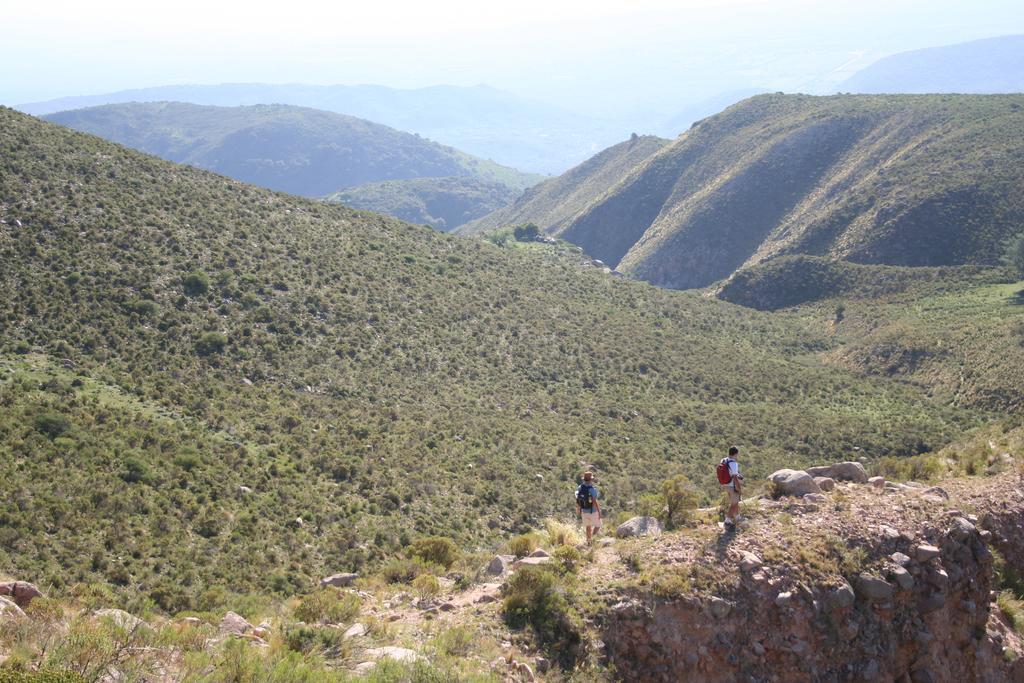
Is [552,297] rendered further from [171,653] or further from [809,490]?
[171,653]

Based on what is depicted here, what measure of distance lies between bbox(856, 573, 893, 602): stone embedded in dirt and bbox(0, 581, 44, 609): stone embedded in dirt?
12297 millimetres

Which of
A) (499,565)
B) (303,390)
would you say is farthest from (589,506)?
(303,390)

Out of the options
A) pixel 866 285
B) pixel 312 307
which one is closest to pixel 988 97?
pixel 866 285

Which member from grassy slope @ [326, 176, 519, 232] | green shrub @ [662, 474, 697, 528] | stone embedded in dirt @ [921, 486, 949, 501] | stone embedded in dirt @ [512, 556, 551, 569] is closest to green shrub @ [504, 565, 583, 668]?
stone embedded in dirt @ [512, 556, 551, 569]

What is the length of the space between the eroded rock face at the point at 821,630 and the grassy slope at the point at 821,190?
57581 mm

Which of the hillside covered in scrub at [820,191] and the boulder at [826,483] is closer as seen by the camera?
the boulder at [826,483]

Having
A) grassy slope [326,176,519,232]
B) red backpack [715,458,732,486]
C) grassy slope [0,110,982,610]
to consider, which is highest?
grassy slope [326,176,519,232]

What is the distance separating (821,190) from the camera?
79312 millimetres

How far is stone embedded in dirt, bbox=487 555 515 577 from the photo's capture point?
12.5 metres

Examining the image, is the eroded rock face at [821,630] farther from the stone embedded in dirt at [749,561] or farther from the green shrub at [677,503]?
the green shrub at [677,503]

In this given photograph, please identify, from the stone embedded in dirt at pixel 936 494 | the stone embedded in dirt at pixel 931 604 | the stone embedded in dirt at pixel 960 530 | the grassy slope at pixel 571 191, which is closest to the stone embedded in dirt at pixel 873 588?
the stone embedded in dirt at pixel 931 604

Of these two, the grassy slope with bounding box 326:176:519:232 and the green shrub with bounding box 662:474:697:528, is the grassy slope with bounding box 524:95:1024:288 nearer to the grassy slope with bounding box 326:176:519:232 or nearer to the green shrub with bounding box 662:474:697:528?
the green shrub with bounding box 662:474:697:528

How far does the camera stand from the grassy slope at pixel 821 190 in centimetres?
6338

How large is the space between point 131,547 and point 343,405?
12818 mm
